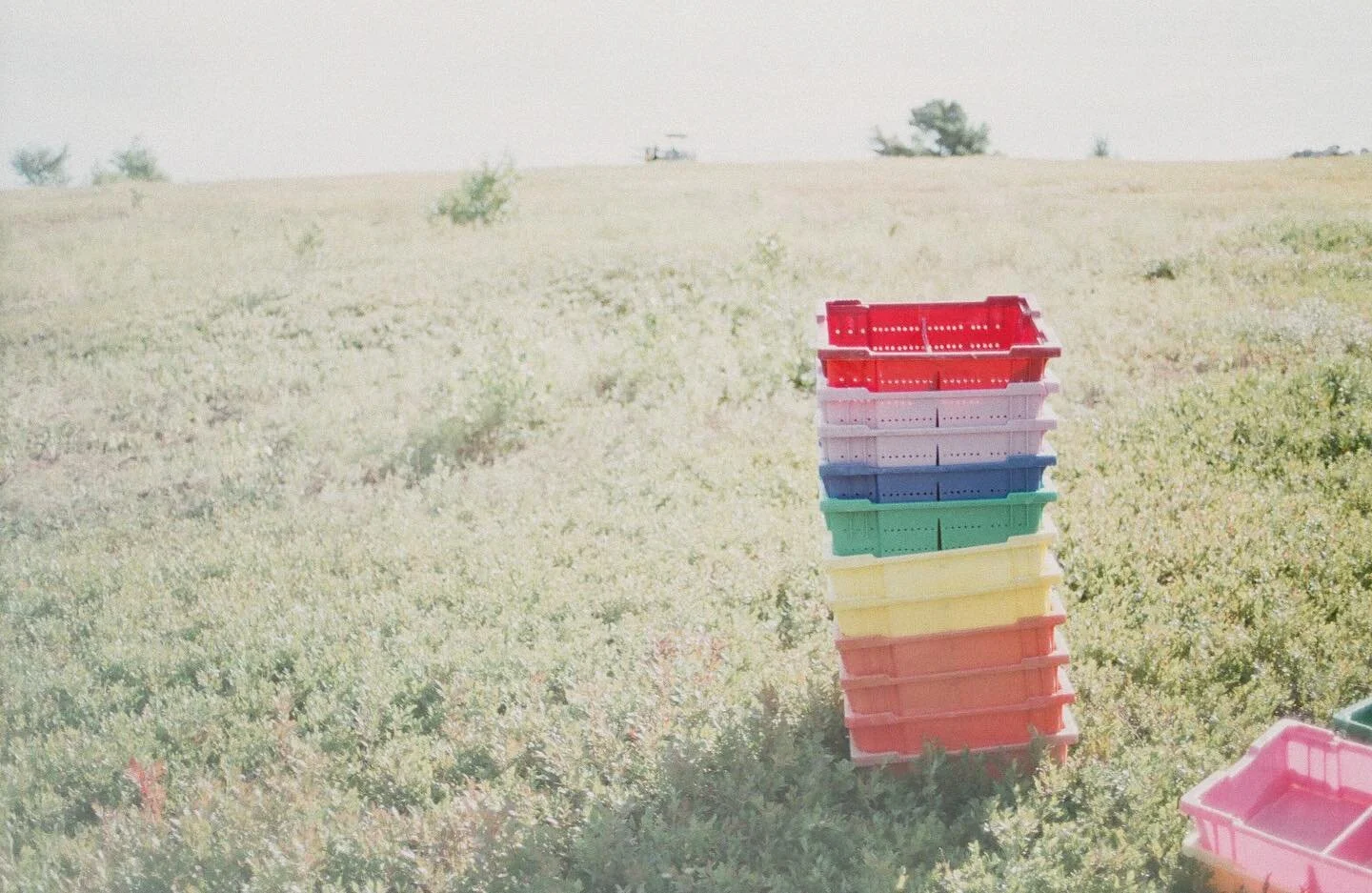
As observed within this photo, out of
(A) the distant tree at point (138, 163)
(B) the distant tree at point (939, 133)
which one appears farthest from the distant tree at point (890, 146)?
(A) the distant tree at point (138, 163)

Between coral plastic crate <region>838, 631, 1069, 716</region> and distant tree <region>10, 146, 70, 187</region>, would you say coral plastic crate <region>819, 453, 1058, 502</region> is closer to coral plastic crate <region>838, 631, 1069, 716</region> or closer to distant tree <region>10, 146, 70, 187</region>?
coral plastic crate <region>838, 631, 1069, 716</region>

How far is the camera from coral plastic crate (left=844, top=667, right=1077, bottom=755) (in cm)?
441

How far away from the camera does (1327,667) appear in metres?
4.75

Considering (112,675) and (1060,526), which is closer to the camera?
(112,675)

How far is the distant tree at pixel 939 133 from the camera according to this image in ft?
216

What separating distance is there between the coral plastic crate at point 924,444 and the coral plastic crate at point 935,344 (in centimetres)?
19

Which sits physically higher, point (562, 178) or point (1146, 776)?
point (562, 178)

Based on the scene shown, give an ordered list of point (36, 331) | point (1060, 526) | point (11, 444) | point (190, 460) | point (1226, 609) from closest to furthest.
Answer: point (1226, 609) → point (1060, 526) → point (190, 460) → point (11, 444) → point (36, 331)

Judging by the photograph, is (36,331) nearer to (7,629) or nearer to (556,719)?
(7,629)

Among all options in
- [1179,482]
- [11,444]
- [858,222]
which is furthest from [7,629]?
[858,222]

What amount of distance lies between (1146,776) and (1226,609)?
1628 millimetres

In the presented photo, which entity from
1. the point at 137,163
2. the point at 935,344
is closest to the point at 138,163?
the point at 137,163

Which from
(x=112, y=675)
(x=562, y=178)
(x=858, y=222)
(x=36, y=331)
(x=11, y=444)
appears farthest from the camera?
(x=562, y=178)

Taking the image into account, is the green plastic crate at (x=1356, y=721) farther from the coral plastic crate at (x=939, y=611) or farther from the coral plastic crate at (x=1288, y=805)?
the coral plastic crate at (x=939, y=611)
